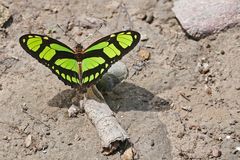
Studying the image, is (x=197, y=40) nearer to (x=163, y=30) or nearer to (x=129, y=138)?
(x=163, y=30)

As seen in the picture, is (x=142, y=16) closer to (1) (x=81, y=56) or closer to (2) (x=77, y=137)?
(1) (x=81, y=56)

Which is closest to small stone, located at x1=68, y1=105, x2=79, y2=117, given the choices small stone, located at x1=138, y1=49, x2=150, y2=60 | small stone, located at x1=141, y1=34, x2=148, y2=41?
small stone, located at x1=138, y1=49, x2=150, y2=60

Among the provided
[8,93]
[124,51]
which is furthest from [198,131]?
[8,93]

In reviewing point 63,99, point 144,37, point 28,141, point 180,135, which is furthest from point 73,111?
point 144,37

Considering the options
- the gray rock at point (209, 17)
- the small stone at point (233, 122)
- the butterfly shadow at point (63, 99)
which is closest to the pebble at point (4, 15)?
the butterfly shadow at point (63, 99)

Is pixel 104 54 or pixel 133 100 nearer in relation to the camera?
pixel 104 54

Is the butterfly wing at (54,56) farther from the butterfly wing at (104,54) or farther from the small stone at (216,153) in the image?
the small stone at (216,153)
